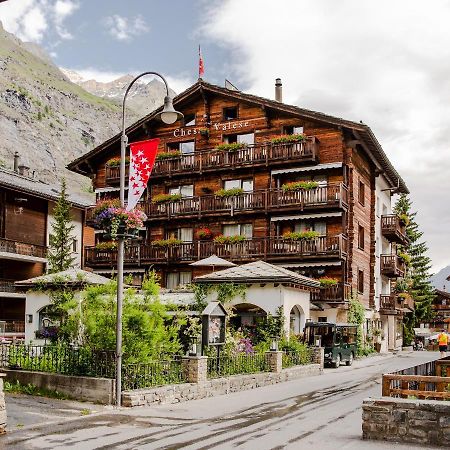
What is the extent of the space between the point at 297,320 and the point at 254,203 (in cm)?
962

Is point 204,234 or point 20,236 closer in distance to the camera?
point 204,234

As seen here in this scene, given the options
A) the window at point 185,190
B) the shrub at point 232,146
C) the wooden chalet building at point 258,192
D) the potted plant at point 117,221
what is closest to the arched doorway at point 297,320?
the wooden chalet building at point 258,192

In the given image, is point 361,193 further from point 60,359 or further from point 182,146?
point 60,359

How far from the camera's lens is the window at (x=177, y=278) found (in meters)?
42.2

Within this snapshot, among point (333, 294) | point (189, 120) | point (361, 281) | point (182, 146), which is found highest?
point (189, 120)

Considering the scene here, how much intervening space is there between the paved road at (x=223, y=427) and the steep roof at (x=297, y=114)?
22.0 m

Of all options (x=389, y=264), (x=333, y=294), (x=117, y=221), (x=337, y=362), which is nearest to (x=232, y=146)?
(x=333, y=294)

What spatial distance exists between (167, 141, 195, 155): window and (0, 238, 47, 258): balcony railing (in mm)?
11141

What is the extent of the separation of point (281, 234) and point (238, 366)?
1922 cm

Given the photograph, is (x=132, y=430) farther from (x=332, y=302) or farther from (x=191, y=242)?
(x=191, y=242)

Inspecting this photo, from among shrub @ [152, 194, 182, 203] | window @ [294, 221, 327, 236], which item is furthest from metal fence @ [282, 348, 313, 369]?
shrub @ [152, 194, 182, 203]

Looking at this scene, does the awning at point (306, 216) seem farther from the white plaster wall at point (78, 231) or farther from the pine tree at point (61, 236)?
the white plaster wall at point (78, 231)

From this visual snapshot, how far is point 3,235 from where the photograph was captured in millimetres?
44531

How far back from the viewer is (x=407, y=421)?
1185 cm
